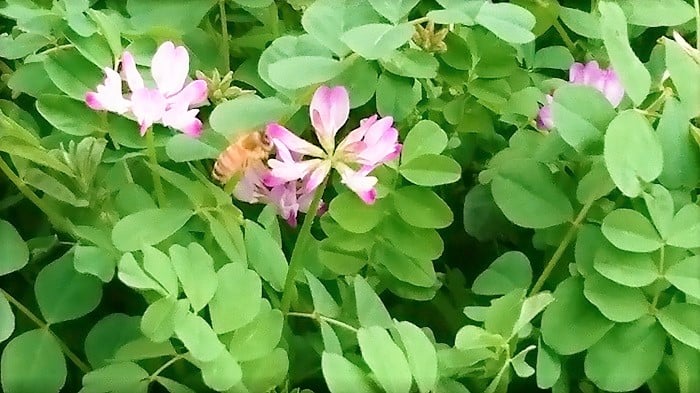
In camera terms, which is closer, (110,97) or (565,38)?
(110,97)

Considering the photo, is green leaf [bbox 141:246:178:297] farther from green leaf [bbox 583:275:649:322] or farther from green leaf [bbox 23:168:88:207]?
green leaf [bbox 583:275:649:322]

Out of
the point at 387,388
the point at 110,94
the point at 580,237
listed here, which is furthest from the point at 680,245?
the point at 110,94


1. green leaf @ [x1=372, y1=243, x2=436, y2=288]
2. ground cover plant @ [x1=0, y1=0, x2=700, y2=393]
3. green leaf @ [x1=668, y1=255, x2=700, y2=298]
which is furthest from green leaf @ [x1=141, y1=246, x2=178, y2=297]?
green leaf @ [x1=668, y1=255, x2=700, y2=298]

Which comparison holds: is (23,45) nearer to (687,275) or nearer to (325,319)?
(325,319)

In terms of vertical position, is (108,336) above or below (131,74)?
below

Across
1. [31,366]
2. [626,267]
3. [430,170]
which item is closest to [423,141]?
[430,170]

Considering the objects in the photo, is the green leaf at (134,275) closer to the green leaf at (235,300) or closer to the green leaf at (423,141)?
the green leaf at (235,300)

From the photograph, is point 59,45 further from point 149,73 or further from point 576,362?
point 576,362

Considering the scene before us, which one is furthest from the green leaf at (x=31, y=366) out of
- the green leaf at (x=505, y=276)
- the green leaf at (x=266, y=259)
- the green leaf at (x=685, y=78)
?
the green leaf at (x=685, y=78)
